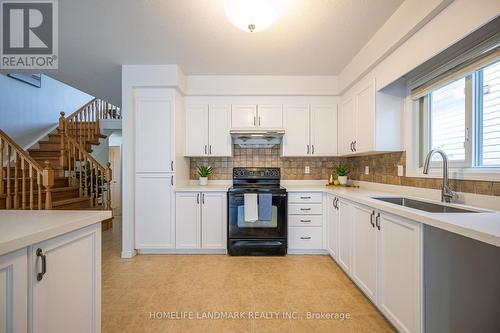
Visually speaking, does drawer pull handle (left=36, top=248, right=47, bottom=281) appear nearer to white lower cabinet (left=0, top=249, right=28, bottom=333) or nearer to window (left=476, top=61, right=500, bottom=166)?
white lower cabinet (left=0, top=249, right=28, bottom=333)

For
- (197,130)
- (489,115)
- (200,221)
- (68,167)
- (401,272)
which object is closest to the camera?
(401,272)

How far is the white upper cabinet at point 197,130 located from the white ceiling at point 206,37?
1.72 feet

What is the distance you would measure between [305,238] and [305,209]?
1.23ft

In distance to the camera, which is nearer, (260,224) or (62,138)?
(260,224)

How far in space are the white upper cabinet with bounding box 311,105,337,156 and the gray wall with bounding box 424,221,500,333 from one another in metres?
2.19

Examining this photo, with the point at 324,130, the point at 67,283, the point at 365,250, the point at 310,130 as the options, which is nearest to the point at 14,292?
the point at 67,283

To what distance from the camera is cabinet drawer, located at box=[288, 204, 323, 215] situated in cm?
300

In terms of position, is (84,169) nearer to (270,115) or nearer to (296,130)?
(270,115)

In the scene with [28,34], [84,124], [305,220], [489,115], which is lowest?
[305,220]

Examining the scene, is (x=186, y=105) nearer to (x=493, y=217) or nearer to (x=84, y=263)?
(x=84, y=263)

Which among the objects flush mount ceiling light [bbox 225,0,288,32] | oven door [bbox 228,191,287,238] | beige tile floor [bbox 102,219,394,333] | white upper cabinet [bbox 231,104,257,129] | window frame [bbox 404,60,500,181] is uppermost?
flush mount ceiling light [bbox 225,0,288,32]

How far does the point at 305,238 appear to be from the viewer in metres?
2.99

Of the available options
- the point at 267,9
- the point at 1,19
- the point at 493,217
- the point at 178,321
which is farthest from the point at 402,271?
the point at 1,19

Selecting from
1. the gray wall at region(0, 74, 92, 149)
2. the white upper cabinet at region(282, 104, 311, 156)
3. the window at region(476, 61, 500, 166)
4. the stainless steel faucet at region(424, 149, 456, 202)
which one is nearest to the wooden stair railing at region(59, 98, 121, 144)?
the gray wall at region(0, 74, 92, 149)
